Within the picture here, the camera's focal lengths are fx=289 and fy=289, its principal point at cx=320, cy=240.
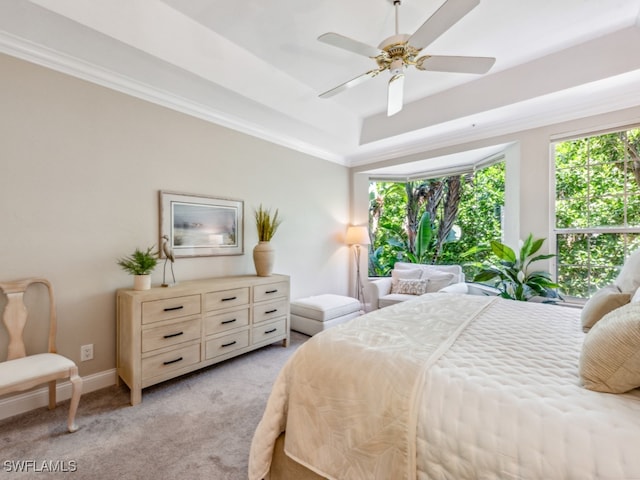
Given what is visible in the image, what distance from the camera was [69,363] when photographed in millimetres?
1813

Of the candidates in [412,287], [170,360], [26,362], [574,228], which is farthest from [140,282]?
[574,228]

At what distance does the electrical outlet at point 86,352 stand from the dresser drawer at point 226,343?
87cm

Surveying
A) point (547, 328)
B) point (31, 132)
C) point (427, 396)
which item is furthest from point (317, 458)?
point (31, 132)

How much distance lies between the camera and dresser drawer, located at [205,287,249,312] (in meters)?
2.49

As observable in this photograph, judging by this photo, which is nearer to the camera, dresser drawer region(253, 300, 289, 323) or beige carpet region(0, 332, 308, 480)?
beige carpet region(0, 332, 308, 480)

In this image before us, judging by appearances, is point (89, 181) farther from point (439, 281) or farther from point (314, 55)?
point (439, 281)

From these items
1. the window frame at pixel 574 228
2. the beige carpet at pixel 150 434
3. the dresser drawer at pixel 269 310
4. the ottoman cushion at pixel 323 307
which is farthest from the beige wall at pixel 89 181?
the window frame at pixel 574 228

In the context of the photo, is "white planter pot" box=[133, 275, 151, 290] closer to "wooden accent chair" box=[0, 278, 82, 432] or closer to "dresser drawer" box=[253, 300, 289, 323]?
"wooden accent chair" box=[0, 278, 82, 432]

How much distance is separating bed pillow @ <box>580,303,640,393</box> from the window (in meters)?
2.54

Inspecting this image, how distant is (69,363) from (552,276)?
4.31 meters

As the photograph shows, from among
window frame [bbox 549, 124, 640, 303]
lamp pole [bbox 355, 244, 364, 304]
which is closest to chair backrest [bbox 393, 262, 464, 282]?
lamp pole [bbox 355, 244, 364, 304]

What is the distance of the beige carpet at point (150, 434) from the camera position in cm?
151

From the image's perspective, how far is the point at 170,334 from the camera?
225 centimetres

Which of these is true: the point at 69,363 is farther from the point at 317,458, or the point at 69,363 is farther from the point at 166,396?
the point at 317,458
